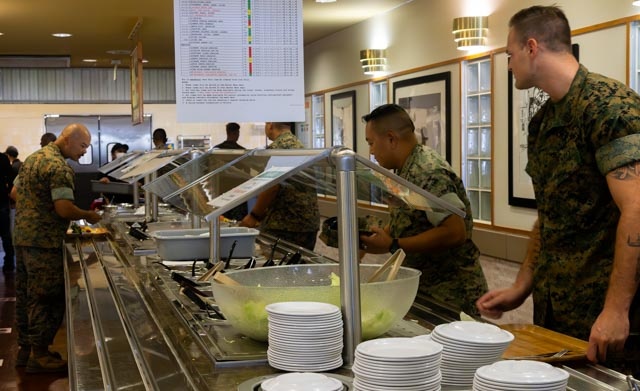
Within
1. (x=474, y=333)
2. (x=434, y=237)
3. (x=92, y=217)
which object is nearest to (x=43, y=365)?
(x=92, y=217)

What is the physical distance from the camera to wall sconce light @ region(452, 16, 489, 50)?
701 centimetres

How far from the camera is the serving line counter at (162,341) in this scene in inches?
69.4

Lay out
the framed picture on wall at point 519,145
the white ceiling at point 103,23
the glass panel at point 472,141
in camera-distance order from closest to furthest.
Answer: the framed picture on wall at point 519,145 → the glass panel at point 472,141 → the white ceiling at point 103,23

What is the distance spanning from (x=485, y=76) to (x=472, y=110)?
386mm

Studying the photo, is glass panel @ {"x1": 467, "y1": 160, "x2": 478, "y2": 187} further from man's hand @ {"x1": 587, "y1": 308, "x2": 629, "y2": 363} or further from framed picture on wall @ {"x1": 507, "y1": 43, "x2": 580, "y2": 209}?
man's hand @ {"x1": 587, "y1": 308, "x2": 629, "y2": 363}

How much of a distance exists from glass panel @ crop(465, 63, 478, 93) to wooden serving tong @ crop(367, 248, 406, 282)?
5.50 metres

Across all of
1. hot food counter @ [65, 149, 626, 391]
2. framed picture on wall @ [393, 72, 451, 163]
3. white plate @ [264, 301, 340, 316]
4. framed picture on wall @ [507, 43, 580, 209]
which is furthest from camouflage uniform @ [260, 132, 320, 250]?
white plate @ [264, 301, 340, 316]

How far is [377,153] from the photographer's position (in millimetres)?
3689

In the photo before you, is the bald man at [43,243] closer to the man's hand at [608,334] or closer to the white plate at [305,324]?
the man's hand at [608,334]

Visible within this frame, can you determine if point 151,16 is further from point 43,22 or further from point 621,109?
point 621,109

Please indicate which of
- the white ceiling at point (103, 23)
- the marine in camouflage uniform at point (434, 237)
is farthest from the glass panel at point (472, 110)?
the marine in camouflage uniform at point (434, 237)

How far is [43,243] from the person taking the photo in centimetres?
572

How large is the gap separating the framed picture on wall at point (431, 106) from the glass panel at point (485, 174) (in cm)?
61

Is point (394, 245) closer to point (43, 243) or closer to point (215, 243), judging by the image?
point (215, 243)
